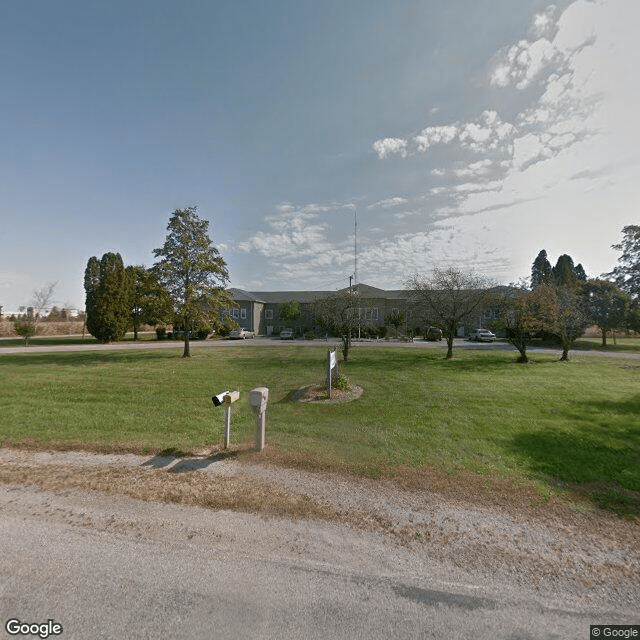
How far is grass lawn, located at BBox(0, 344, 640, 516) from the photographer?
5125 mm

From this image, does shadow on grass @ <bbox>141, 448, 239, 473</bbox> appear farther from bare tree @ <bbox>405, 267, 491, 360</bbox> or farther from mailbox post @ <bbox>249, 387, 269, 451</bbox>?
bare tree @ <bbox>405, 267, 491, 360</bbox>

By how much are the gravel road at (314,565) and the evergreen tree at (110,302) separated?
33433 millimetres

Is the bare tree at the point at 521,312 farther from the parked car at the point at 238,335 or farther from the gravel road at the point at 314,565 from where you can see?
the parked car at the point at 238,335

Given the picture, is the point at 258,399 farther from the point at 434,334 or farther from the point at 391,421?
the point at 434,334

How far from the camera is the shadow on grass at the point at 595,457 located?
4316mm

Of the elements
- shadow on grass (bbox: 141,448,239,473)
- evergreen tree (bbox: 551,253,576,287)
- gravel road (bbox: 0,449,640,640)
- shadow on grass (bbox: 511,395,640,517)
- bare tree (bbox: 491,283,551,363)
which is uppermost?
evergreen tree (bbox: 551,253,576,287)

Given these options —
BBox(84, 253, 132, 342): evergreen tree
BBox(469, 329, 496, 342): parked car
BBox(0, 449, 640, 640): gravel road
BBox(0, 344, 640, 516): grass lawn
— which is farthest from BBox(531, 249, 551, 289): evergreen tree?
BBox(84, 253, 132, 342): evergreen tree

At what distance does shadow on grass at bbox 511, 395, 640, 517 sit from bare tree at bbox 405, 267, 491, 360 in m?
12.8

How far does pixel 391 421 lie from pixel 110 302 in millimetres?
34962

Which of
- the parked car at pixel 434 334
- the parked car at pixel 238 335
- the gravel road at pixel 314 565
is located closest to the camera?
the gravel road at pixel 314 565

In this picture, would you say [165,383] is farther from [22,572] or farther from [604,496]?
[604,496]

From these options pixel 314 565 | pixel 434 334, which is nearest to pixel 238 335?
Result: pixel 434 334

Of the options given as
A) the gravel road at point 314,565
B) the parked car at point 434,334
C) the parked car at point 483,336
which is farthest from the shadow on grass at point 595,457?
the parked car at point 483,336

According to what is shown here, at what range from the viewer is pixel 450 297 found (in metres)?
20.7
